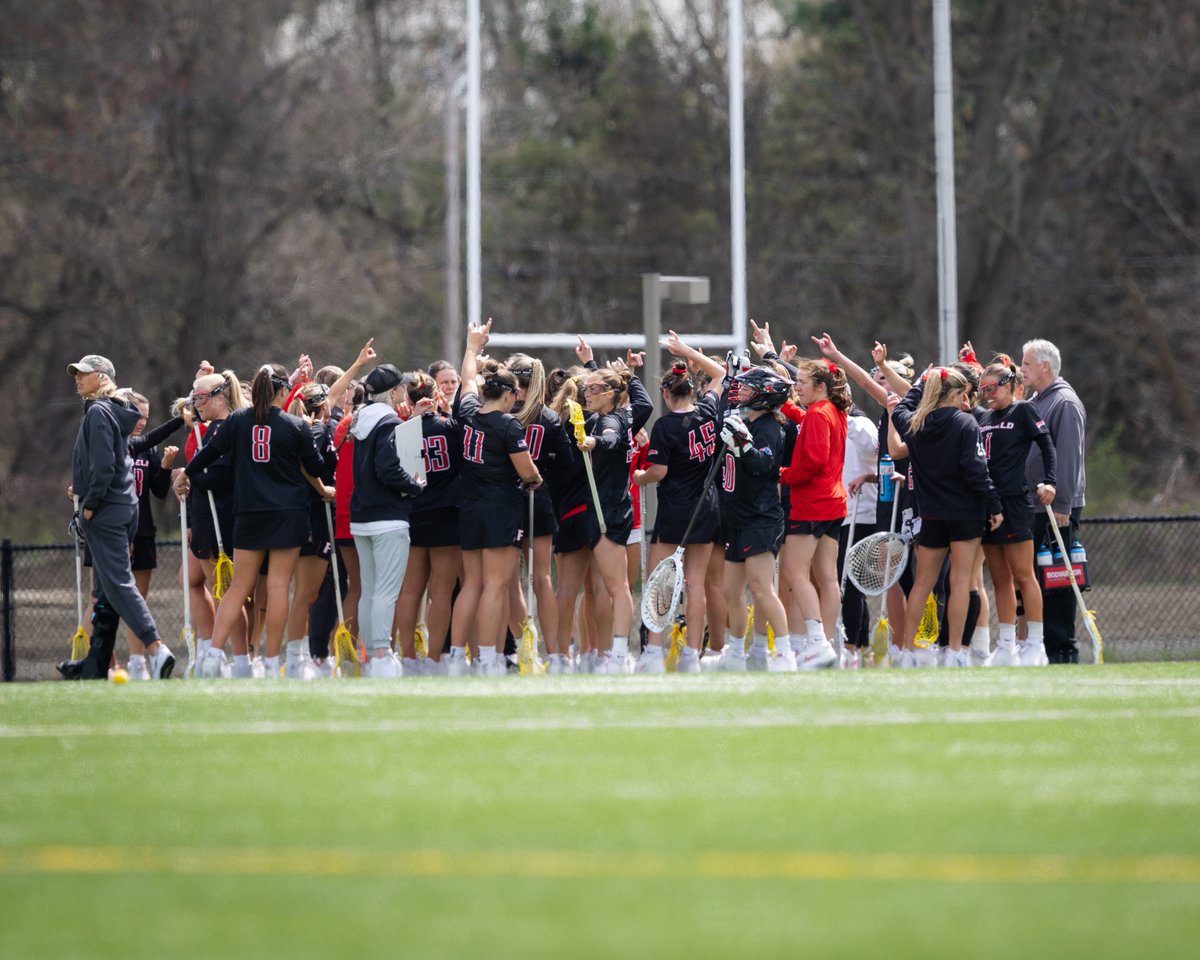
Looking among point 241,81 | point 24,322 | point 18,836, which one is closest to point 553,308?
point 241,81

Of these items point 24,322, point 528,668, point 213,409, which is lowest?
point 528,668

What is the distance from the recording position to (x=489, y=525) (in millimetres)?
12070

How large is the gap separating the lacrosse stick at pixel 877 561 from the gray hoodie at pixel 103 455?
4601 mm

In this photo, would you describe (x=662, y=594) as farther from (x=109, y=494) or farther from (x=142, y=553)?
(x=142, y=553)

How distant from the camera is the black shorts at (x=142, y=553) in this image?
541 inches

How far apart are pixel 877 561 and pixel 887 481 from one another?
4.32ft

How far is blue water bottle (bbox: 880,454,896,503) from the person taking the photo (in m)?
13.6

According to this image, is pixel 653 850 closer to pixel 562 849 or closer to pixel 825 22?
pixel 562 849

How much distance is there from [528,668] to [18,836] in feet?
21.0

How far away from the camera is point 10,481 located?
32.7m

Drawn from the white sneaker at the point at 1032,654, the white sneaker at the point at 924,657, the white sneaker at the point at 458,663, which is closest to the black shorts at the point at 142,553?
the white sneaker at the point at 458,663

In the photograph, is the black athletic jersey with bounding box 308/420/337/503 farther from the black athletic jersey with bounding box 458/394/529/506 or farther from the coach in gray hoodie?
the coach in gray hoodie

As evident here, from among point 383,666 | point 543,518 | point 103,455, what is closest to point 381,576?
point 383,666

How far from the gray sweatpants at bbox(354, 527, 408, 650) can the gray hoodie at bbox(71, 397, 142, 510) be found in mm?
1519
